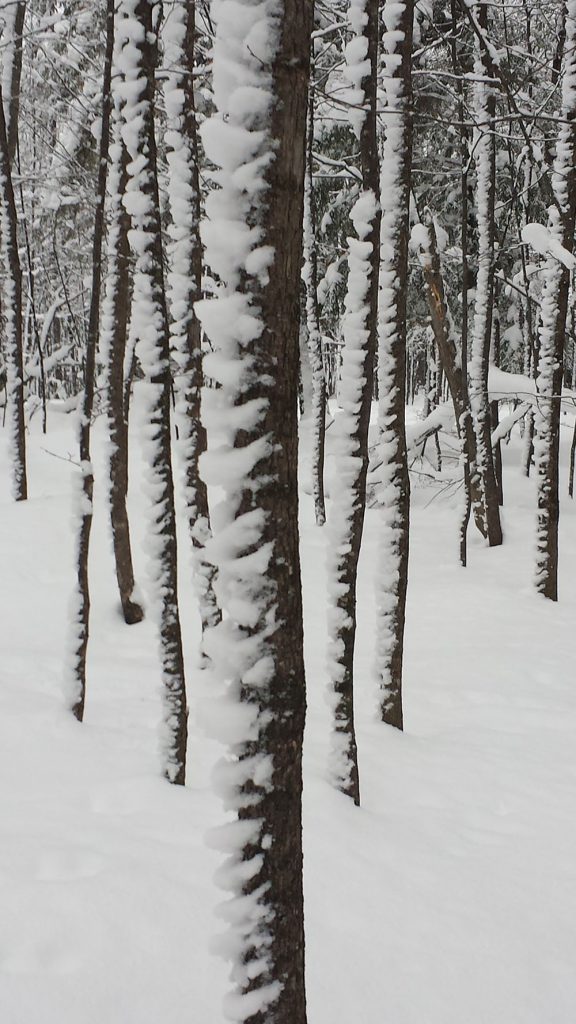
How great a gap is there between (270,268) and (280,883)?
1.50 meters

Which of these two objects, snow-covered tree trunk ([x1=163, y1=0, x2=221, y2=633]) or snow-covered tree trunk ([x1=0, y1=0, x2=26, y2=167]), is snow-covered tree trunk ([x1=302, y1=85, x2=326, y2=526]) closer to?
snow-covered tree trunk ([x1=0, y1=0, x2=26, y2=167])

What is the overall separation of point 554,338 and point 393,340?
5152 millimetres

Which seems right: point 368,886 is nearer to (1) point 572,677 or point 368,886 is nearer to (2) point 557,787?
(2) point 557,787

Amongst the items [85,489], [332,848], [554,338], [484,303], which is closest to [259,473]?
[332,848]

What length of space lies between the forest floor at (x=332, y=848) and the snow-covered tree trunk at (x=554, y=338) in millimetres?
2056

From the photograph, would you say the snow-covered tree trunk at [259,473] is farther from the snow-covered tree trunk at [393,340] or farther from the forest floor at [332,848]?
the snow-covered tree trunk at [393,340]

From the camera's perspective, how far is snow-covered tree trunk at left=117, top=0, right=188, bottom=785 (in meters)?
3.62

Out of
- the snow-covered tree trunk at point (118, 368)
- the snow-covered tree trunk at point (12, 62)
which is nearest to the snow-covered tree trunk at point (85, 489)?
the snow-covered tree trunk at point (118, 368)

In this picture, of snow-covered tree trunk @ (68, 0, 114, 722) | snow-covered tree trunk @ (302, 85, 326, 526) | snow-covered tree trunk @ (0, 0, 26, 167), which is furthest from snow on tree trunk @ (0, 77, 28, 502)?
snow-covered tree trunk @ (68, 0, 114, 722)

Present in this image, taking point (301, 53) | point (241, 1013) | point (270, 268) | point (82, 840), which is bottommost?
point (82, 840)

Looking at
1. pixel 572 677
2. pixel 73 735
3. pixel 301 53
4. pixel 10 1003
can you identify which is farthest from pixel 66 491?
pixel 301 53

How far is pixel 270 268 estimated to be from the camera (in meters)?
1.51

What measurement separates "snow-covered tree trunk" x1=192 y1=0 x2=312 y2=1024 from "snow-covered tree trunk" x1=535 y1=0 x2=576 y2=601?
25.6 ft

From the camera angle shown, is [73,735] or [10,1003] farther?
[73,735]
